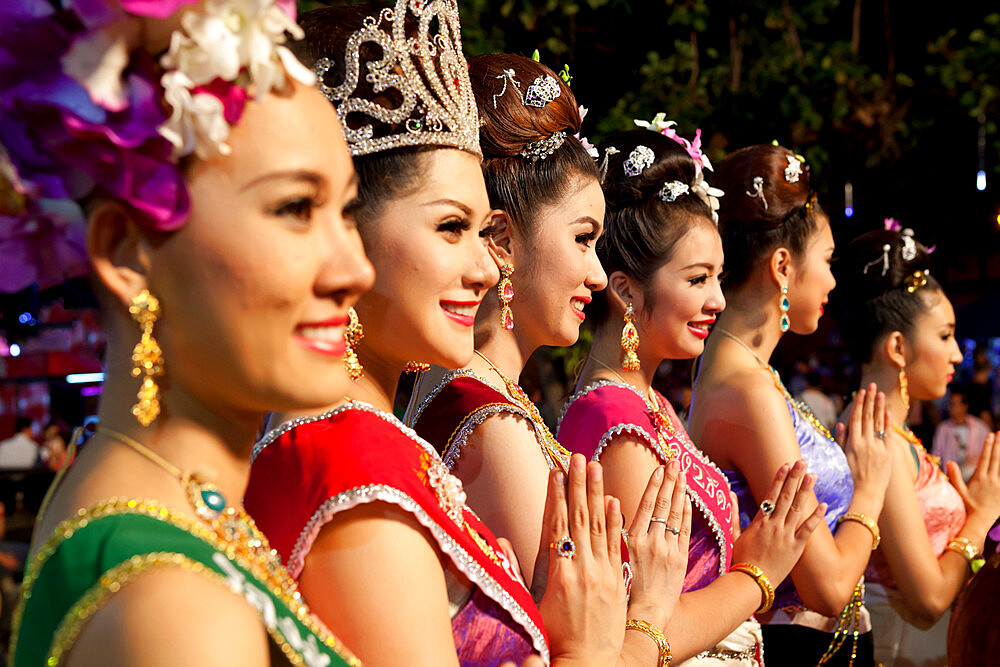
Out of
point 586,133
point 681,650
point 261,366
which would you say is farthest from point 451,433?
point 586,133

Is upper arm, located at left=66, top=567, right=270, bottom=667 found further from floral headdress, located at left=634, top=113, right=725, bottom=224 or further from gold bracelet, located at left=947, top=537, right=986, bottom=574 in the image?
gold bracelet, located at left=947, top=537, right=986, bottom=574

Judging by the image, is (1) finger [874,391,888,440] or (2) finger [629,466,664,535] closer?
(2) finger [629,466,664,535]

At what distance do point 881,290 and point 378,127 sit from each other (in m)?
2.83

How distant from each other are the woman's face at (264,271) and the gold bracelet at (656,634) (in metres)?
0.93

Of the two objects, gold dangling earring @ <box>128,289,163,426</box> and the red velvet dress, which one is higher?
gold dangling earring @ <box>128,289,163,426</box>

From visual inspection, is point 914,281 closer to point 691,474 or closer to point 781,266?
point 781,266

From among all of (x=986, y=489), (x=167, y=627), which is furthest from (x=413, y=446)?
(x=986, y=489)

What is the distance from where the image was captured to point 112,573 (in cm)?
96

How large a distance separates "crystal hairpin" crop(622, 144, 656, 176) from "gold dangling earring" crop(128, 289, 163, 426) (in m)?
1.83

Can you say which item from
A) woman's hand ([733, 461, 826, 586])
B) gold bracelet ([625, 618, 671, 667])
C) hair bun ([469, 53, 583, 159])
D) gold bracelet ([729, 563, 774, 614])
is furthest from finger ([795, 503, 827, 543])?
hair bun ([469, 53, 583, 159])

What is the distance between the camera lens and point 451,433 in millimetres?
1898

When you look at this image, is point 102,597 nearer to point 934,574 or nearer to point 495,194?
point 495,194

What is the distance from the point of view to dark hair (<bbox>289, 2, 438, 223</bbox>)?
1.62 m

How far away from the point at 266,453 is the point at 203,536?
408mm
